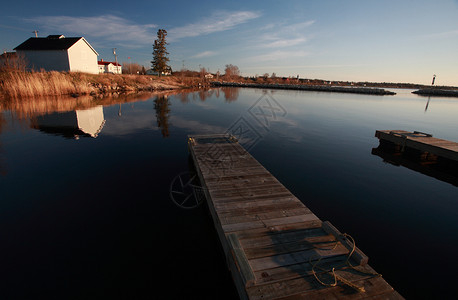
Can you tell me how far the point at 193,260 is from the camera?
5.87 metres

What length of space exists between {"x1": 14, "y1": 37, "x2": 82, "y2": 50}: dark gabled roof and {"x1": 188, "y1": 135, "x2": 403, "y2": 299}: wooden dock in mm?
60890

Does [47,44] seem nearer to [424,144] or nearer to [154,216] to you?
[154,216]

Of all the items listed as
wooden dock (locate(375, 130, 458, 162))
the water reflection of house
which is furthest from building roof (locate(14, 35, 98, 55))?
wooden dock (locate(375, 130, 458, 162))

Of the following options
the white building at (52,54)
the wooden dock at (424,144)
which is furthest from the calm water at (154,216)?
the white building at (52,54)

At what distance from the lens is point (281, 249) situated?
191 inches

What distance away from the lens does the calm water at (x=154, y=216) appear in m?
5.24

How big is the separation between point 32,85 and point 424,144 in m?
48.1

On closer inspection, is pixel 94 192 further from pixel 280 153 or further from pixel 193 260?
pixel 280 153

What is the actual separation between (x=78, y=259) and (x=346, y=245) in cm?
682

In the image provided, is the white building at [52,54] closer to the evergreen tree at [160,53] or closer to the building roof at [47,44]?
the building roof at [47,44]

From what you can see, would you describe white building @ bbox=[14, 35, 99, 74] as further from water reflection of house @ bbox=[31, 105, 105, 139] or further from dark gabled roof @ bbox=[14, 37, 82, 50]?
water reflection of house @ bbox=[31, 105, 105, 139]

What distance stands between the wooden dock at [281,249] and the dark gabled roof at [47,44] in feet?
200

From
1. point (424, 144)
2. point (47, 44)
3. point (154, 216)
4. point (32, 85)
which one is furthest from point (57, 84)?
point (424, 144)

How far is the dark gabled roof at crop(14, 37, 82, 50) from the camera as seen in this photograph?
48.6m
